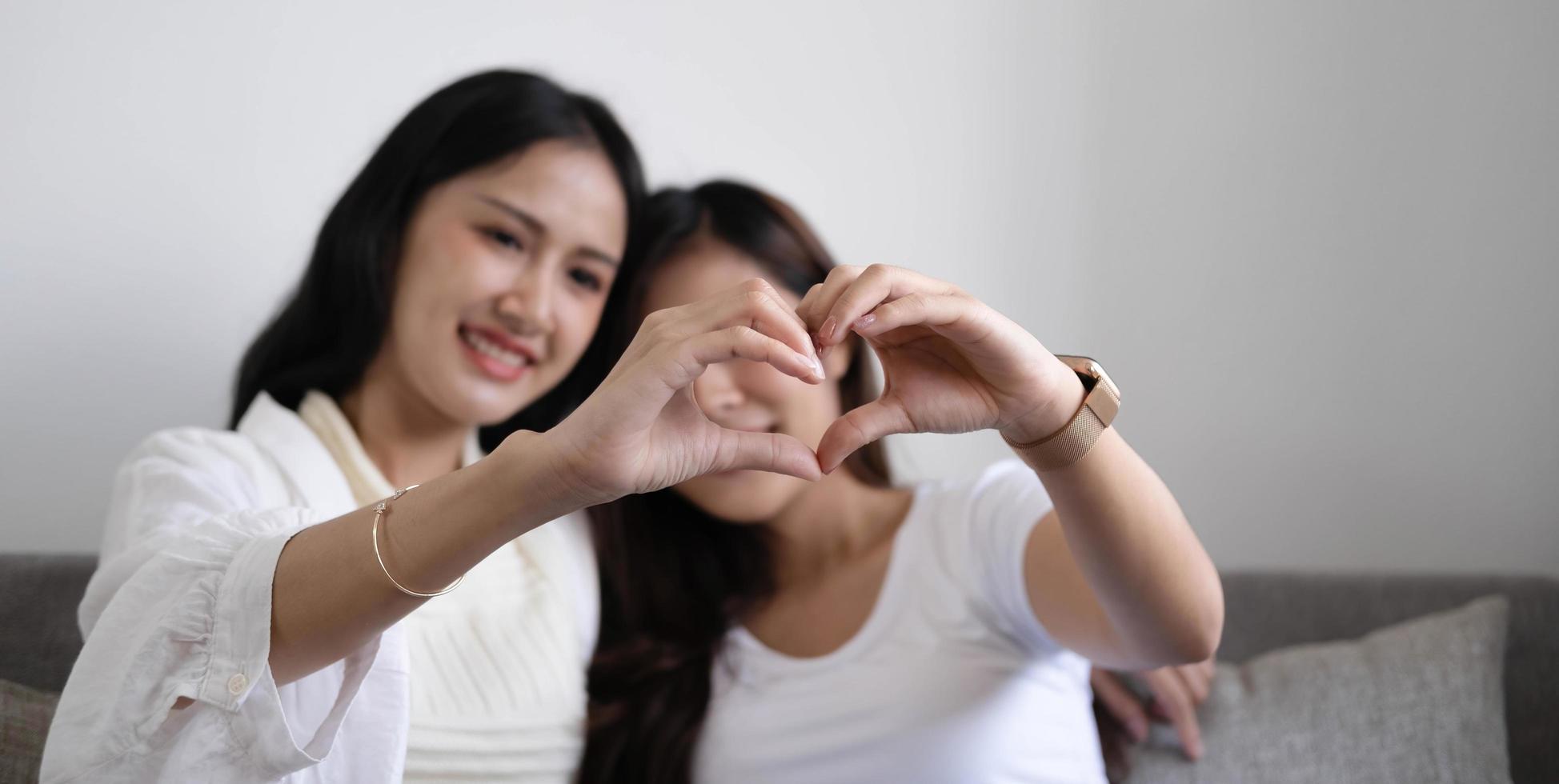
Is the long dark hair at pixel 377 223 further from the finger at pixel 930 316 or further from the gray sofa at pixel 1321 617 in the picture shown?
the finger at pixel 930 316

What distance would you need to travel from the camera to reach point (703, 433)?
770 mm

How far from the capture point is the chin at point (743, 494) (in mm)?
1352

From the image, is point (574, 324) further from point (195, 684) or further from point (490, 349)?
point (195, 684)

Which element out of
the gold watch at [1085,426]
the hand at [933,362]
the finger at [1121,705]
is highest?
the hand at [933,362]

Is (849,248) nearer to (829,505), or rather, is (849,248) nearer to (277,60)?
(829,505)

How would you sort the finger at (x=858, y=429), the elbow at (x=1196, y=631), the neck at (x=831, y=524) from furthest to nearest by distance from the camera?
the neck at (x=831, y=524), the elbow at (x=1196, y=631), the finger at (x=858, y=429)

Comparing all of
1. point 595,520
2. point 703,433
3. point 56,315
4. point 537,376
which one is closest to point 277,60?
point 56,315

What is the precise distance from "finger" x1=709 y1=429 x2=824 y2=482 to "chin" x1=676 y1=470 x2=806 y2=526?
1.80 feet

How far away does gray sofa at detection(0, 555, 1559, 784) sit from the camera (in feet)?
4.20

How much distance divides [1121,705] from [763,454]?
796mm

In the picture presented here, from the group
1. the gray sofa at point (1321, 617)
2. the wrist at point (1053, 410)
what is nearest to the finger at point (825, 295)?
the wrist at point (1053, 410)

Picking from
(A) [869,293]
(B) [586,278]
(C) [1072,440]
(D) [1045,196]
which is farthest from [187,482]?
(D) [1045,196]

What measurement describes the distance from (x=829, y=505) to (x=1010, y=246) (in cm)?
65

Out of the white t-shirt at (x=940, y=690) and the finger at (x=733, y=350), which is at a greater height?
the finger at (x=733, y=350)
